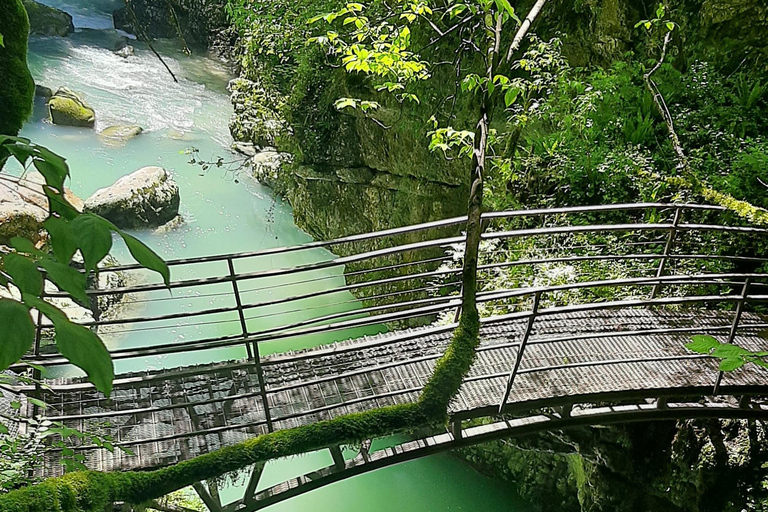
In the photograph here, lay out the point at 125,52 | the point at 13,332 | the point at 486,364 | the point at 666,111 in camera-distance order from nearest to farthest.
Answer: the point at 13,332
the point at 486,364
the point at 666,111
the point at 125,52

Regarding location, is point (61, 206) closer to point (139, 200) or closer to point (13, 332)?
point (13, 332)

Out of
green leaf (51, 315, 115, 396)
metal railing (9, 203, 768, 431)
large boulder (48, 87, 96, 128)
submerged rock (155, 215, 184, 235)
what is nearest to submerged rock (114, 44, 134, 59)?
large boulder (48, 87, 96, 128)

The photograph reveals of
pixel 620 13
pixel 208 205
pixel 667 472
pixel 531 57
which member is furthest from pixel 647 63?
pixel 208 205

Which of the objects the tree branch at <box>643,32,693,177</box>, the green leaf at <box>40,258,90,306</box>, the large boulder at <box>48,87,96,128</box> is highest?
the green leaf at <box>40,258,90,306</box>

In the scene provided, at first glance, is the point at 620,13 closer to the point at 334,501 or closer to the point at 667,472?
the point at 667,472

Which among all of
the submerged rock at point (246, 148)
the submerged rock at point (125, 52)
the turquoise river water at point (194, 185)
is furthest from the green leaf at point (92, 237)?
the submerged rock at point (125, 52)

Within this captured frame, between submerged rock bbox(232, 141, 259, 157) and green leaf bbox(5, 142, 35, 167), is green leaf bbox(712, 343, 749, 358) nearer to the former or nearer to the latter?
green leaf bbox(5, 142, 35, 167)

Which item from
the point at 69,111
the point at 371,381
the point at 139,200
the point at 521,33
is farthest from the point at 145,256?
the point at 69,111
